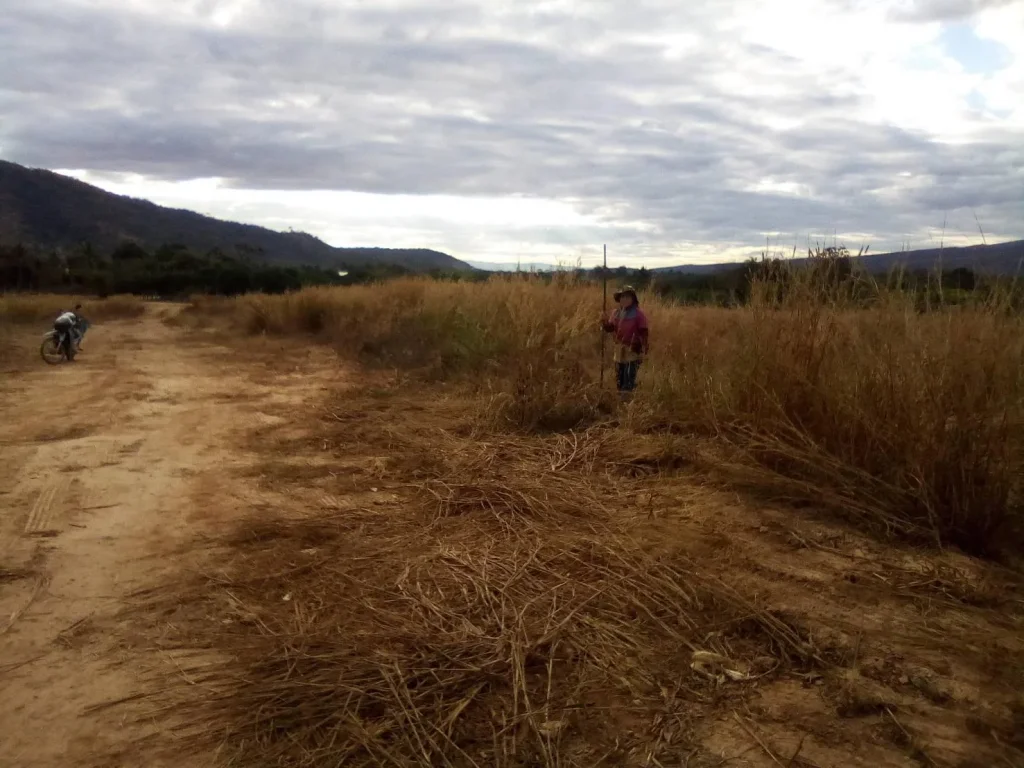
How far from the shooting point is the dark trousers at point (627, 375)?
309 inches

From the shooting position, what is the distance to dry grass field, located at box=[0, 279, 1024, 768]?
277 cm

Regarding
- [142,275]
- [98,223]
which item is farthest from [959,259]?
[98,223]

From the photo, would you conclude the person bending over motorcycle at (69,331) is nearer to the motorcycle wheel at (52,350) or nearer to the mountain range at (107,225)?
the motorcycle wheel at (52,350)

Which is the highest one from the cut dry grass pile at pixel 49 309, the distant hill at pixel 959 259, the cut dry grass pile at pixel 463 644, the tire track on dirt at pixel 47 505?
the distant hill at pixel 959 259

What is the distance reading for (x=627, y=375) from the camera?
7902 mm

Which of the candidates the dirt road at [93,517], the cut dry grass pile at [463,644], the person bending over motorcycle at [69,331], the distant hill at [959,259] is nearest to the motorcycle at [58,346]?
the person bending over motorcycle at [69,331]

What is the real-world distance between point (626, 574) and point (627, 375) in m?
4.10

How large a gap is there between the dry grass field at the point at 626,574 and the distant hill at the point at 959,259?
0.28 m

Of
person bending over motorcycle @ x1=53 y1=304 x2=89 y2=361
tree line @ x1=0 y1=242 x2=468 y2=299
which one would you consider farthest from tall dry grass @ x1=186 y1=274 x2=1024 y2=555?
tree line @ x1=0 y1=242 x2=468 y2=299

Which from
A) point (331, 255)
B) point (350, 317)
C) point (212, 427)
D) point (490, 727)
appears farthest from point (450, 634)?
point (331, 255)

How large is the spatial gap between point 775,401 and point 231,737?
3.78m

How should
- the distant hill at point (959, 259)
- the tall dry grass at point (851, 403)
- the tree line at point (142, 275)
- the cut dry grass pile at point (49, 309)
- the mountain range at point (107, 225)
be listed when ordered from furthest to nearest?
1. the mountain range at point (107, 225)
2. the tree line at point (142, 275)
3. the cut dry grass pile at point (49, 309)
4. the distant hill at point (959, 259)
5. the tall dry grass at point (851, 403)

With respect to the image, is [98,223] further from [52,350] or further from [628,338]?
[628,338]

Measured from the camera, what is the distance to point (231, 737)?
2.78 meters
